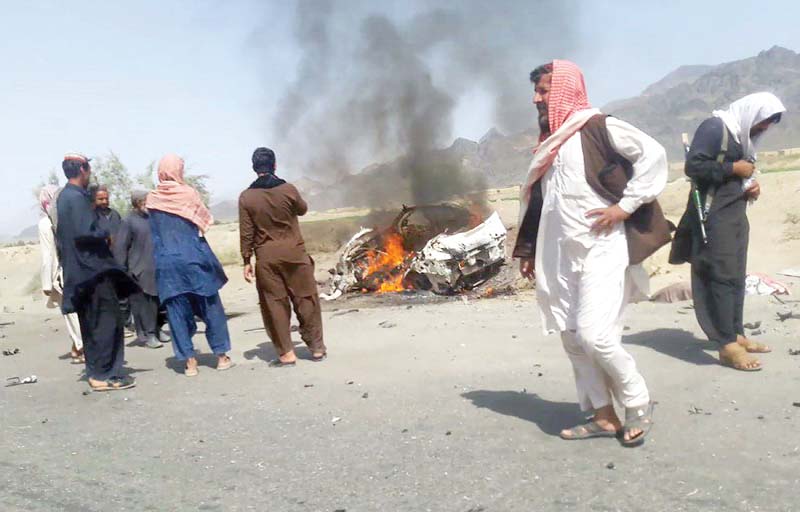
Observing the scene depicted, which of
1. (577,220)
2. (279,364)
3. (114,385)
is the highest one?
(577,220)

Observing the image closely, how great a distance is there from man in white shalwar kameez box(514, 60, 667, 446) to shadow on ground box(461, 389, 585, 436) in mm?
261

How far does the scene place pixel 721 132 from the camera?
17.3 feet

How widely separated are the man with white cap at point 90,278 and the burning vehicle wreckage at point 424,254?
5814 millimetres

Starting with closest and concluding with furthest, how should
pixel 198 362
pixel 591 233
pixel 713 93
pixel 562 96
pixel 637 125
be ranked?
pixel 591 233 → pixel 562 96 → pixel 198 362 → pixel 637 125 → pixel 713 93

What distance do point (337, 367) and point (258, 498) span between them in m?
2.96

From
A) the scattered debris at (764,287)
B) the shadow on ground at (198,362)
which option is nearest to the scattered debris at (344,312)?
the shadow on ground at (198,362)

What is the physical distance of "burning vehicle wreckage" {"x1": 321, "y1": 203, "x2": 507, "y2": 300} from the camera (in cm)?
1123

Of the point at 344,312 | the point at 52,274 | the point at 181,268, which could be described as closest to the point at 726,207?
the point at 181,268

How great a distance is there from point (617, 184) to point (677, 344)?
2.86m

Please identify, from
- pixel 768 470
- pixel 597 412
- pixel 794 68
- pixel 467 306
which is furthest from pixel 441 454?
pixel 794 68

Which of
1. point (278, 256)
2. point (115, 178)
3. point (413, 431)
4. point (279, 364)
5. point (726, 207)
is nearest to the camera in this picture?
point (413, 431)

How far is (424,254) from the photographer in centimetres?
1136

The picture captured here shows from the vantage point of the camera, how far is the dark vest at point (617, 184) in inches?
150

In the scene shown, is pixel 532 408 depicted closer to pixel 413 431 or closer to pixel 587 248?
pixel 413 431
